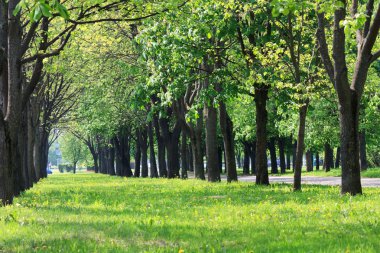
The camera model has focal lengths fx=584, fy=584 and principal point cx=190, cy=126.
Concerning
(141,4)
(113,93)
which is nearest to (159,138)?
(113,93)

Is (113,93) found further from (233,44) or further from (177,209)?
(177,209)

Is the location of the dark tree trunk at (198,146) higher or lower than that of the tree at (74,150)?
lower

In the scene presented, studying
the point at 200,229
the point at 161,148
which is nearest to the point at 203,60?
the point at 161,148

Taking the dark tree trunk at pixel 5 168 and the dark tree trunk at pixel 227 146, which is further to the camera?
the dark tree trunk at pixel 227 146

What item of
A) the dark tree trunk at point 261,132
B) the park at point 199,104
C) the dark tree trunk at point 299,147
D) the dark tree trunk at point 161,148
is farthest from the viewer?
the dark tree trunk at point 161,148

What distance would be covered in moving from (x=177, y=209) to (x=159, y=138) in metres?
28.7

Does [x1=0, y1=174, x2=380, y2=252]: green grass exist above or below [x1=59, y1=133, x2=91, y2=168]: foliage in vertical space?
below

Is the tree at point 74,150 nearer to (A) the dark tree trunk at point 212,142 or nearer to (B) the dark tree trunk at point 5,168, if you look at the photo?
(A) the dark tree trunk at point 212,142

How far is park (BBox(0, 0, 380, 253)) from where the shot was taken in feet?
27.9

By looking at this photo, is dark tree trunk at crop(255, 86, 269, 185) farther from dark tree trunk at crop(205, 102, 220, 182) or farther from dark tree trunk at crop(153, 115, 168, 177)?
dark tree trunk at crop(153, 115, 168, 177)

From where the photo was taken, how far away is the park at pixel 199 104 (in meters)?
8.51

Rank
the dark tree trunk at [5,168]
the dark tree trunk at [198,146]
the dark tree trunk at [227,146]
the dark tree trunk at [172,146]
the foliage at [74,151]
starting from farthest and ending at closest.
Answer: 1. the foliage at [74,151]
2. the dark tree trunk at [172,146]
3. the dark tree trunk at [198,146]
4. the dark tree trunk at [227,146]
5. the dark tree trunk at [5,168]

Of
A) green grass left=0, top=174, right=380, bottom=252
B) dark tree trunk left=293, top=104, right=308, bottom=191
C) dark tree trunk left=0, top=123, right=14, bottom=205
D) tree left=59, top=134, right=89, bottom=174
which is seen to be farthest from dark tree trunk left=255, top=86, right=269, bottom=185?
tree left=59, top=134, right=89, bottom=174

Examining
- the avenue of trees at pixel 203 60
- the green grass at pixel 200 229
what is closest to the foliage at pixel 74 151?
the avenue of trees at pixel 203 60
